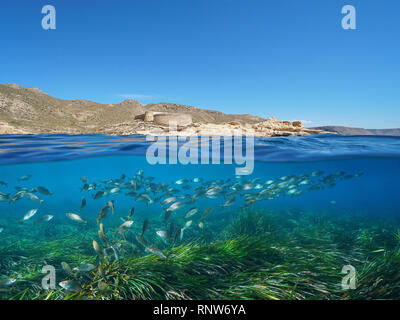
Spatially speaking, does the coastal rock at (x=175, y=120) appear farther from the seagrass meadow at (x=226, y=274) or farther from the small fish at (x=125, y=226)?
the small fish at (x=125, y=226)

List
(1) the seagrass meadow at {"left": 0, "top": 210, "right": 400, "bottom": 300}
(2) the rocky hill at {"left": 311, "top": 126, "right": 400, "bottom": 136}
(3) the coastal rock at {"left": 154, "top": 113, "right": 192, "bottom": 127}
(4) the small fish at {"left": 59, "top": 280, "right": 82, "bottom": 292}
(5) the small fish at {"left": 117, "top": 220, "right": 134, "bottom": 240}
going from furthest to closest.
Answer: (3) the coastal rock at {"left": 154, "top": 113, "right": 192, "bottom": 127}
(2) the rocky hill at {"left": 311, "top": 126, "right": 400, "bottom": 136}
(1) the seagrass meadow at {"left": 0, "top": 210, "right": 400, "bottom": 300}
(5) the small fish at {"left": 117, "top": 220, "right": 134, "bottom": 240}
(4) the small fish at {"left": 59, "top": 280, "right": 82, "bottom": 292}

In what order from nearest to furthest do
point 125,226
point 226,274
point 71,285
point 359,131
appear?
point 71,285
point 125,226
point 226,274
point 359,131

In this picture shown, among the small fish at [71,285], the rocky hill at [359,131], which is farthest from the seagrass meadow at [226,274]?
the rocky hill at [359,131]

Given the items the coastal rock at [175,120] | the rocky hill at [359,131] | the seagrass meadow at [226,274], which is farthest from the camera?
the coastal rock at [175,120]

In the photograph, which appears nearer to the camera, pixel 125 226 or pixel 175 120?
pixel 125 226

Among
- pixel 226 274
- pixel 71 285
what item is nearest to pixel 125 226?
pixel 71 285

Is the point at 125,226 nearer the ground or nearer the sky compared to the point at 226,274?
nearer the sky

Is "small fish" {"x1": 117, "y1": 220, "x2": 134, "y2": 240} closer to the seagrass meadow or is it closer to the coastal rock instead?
the seagrass meadow

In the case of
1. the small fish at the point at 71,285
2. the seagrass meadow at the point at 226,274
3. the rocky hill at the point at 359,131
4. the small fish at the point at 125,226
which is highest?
the rocky hill at the point at 359,131

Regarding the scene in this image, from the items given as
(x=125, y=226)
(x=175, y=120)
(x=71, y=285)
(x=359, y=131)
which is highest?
(x=175, y=120)

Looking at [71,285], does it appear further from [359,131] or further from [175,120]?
[359,131]

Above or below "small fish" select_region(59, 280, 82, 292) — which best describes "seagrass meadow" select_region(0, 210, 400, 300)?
below

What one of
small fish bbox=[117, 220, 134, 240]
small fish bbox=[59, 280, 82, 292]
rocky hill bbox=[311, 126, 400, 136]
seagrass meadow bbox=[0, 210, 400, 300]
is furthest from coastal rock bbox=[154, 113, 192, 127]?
small fish bbox=[59, 280, 82, 292]

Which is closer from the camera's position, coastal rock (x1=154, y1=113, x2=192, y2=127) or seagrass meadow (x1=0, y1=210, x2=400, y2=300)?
seagrass meadow (x1=0, y1=210, x2=400, y2=300)
